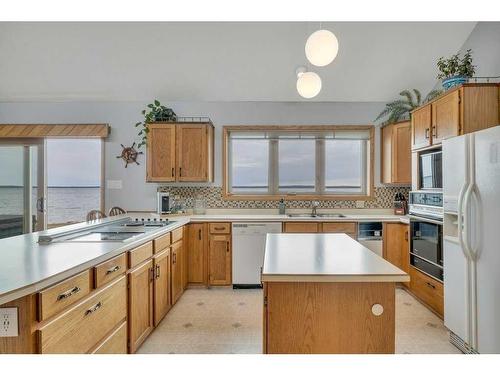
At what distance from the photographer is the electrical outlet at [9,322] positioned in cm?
122

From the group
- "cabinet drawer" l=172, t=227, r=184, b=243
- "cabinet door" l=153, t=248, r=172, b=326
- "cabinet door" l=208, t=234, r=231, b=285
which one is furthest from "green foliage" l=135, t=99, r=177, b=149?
"cabinet door" l=153, t=248, r=172, b=326

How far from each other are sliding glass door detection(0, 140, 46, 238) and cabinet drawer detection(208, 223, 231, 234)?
264cm

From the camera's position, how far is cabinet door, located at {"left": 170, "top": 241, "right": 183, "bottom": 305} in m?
3.26

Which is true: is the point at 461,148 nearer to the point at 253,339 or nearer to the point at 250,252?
the point at 253,339

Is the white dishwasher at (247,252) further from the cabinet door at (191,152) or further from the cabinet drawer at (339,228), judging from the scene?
the cabinet door at (191,152)

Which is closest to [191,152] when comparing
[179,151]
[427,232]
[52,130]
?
[179,151]

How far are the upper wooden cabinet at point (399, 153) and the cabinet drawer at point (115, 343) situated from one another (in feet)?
12.0

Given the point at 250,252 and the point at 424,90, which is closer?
the point at 250,252

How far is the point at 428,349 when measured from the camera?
2.46m

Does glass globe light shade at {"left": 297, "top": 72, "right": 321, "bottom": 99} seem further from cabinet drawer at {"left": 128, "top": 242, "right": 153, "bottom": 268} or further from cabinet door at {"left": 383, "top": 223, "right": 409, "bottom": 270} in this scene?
cabinet door at {"left": 383, "top": 223, "right": 409, "bottom": 270}

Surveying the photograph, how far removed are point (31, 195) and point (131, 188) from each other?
1.44m

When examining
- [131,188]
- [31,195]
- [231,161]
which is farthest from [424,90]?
[31,195]

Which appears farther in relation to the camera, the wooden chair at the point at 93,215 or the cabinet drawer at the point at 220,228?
the cabinet drawer at the point at 220,228

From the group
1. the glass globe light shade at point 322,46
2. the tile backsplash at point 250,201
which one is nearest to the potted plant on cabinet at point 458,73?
the glass globe light shade at point 322,46
